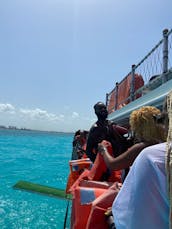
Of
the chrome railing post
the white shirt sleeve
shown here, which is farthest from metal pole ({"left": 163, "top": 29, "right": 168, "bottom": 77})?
the white shirt sleeve

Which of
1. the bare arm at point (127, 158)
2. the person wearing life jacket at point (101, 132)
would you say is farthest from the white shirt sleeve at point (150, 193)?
the person wearing life jacket at point (101, 132)

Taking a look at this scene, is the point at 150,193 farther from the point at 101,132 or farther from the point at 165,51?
the point at 165,51

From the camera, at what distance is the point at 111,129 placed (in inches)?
145

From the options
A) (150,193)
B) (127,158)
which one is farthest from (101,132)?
(150,193)

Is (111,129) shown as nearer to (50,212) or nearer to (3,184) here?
(50,212)

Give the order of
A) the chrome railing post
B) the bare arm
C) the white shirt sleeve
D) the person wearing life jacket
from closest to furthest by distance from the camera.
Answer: the white shirt sleeve → the bare arm → the person wearing life jacket → the chrome railing post

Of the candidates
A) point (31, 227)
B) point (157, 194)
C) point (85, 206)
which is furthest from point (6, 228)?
point (157, 194)

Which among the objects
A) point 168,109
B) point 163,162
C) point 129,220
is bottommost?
point 129,220

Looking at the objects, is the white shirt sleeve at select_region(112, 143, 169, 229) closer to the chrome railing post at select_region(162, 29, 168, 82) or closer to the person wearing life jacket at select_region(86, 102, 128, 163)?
the person wearing life jacket at select_region(86, 102, 128, 163)

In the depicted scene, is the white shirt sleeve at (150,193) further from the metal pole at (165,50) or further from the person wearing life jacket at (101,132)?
the metal pole at (165,50)

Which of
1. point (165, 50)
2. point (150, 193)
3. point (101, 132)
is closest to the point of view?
point (150, 193)

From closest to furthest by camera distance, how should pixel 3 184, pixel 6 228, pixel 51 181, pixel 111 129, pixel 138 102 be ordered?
1. pixel 111 129
2. pixel 138 102
3. pixel 6 228
4. pixel 3 184
5. pixel 51 181

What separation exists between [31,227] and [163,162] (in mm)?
5730

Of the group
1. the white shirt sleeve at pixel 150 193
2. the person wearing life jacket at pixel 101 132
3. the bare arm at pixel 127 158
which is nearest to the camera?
the white shirt sleeve at pixel 150 193
